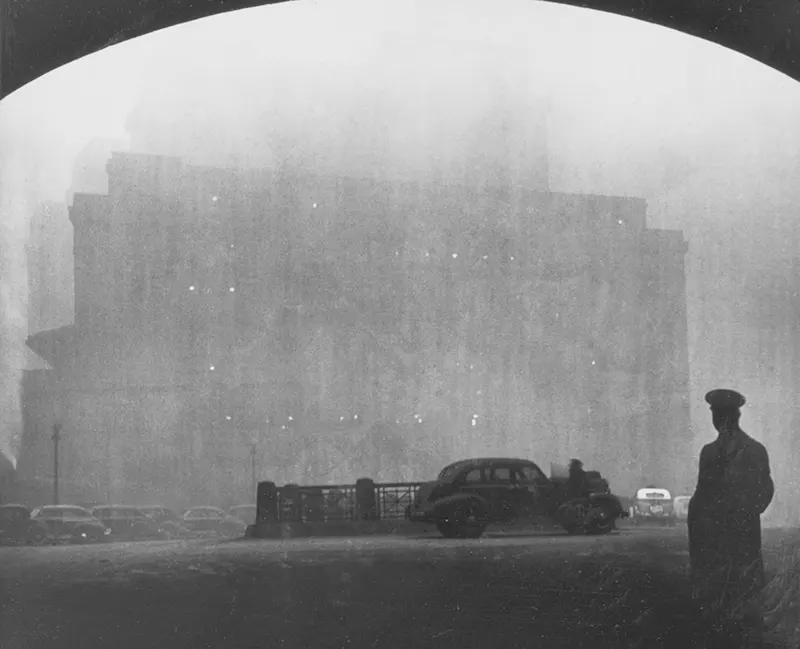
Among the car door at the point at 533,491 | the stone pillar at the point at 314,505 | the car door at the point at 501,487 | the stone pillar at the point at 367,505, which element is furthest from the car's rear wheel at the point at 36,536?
the car door at the point at 533,491

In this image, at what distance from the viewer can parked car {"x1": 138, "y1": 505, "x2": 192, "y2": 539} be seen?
3.98 meters

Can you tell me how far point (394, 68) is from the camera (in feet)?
14.4

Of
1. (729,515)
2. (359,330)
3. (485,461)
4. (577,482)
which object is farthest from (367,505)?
(729,515)

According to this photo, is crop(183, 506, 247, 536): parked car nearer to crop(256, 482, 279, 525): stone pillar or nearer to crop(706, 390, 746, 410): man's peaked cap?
crop(256, 482, 279, 525): stone pillar

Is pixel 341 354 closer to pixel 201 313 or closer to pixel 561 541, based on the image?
pixel 201 313

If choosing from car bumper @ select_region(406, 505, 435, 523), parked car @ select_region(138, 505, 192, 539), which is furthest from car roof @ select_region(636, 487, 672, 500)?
parked car @ select_region(138, 505, 192, 539)

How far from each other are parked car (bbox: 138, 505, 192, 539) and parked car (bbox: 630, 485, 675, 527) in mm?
1950

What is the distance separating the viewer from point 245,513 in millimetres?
4090

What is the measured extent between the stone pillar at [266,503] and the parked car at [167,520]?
30cm

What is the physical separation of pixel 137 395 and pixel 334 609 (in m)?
1.22

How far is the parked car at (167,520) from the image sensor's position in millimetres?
3979

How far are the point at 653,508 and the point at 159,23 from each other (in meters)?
2.92

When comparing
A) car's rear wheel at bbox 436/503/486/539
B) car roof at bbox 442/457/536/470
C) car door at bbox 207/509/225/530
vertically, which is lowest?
car's rear wheel at bbox 436/503/486/539

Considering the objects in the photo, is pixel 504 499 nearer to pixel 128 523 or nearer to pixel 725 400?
pixel 725 400
